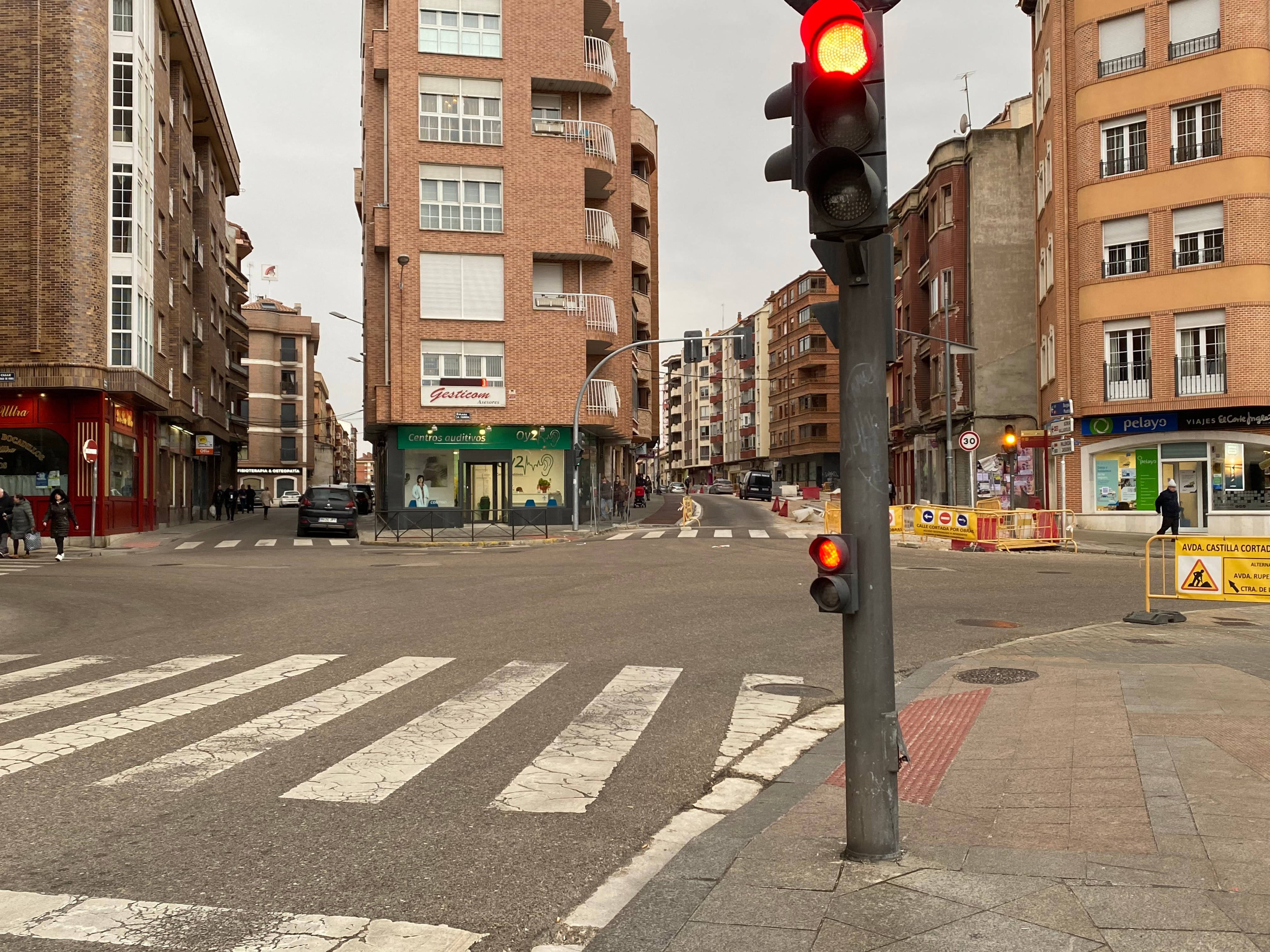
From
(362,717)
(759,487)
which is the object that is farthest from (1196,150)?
(759,487)

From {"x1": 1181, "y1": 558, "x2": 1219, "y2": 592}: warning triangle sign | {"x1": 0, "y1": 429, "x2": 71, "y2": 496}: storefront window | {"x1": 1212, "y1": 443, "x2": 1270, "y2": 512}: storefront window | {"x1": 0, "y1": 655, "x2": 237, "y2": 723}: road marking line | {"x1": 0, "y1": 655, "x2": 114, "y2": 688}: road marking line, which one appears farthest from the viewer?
{"x1": 0, "y1": 429, "x2": 71, "y2": 496}: storefront window

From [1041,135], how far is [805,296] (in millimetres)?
54861

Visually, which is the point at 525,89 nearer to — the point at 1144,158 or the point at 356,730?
the point at 1144,158

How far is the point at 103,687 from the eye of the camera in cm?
820

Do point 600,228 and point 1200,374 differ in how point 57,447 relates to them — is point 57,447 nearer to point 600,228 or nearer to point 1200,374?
point 600,228

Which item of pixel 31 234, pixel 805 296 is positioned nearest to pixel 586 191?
pixel 31 234

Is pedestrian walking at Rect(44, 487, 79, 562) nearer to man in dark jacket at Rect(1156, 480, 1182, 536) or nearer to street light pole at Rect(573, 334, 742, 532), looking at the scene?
street light pole at Rect(573, 334, 742, 532)

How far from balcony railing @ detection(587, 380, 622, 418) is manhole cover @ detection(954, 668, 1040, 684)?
31.5m

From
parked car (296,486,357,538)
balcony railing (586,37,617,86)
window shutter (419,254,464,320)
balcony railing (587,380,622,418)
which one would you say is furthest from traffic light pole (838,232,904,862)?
balcony railing (586,37,617,86)

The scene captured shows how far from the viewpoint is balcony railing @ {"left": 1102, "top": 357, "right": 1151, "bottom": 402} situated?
3173 centimetres

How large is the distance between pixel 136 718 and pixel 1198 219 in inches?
1268

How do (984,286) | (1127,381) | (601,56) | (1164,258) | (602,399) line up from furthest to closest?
1. (984,286)
2. (601,56)
3. (602,399)
4. (1127,381)
5. (1164,258)

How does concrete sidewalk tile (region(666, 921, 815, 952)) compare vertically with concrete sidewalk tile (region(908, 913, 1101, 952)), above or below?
below

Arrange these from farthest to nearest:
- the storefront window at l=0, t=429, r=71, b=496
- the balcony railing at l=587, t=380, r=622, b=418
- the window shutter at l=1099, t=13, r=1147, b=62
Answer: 1. the balcony railing at l=587, t=380, r=622, b=418
2. the window shutter at l=1099, t=13, r=1147, b=62
3. the storefront window at l=0, t=429, r=71, b=496
